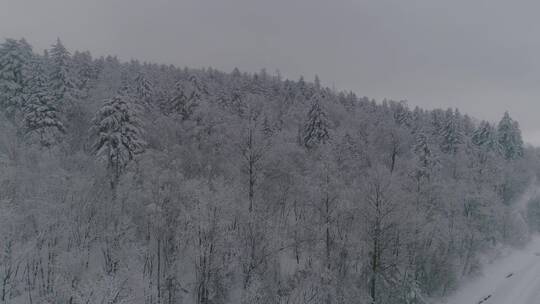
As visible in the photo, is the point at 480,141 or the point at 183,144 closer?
the point at 183,144

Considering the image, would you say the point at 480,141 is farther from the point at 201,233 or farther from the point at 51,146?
the point at 51,146

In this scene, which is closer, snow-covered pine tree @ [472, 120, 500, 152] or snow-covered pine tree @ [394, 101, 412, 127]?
snow-covered pine tree @ [472, 120, 500, 152]

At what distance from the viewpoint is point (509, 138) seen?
79562mm

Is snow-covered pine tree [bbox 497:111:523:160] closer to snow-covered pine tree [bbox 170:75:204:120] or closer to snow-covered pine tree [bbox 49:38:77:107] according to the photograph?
snow-covered pine tree [bbox 170:75:204:120]

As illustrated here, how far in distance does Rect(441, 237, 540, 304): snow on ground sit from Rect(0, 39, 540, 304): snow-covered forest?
1.81 m

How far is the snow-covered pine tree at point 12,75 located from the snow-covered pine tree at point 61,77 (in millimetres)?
3350

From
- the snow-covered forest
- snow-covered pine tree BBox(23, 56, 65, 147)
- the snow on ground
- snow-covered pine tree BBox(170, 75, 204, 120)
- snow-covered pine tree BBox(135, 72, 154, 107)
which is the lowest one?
the snow on ground

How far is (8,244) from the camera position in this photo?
1912cm

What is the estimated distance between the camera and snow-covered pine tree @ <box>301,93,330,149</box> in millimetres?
51094

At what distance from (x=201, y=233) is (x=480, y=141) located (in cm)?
7334

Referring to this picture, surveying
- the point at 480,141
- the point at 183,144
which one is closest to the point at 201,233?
the point at 183,144

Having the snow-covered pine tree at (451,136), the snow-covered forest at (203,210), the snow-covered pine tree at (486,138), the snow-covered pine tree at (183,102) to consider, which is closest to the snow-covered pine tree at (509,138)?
the snow-covered pine tree at (486,138)

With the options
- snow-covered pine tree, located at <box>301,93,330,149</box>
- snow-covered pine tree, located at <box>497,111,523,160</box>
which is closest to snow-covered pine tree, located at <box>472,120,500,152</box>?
snow-covered pine tree, located at <box>497,111,523,160</box>

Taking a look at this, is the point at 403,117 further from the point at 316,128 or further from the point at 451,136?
the point at 316,128
